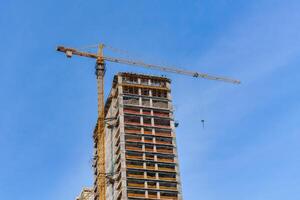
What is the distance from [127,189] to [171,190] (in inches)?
634

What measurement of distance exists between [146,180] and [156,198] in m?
7.43

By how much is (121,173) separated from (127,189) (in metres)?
6.75

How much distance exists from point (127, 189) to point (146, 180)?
8.07 meters

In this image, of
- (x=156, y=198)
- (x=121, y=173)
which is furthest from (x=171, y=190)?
(x=121, y=173)

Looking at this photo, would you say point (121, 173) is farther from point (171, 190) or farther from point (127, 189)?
point (171, 190)

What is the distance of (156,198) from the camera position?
7736 inches

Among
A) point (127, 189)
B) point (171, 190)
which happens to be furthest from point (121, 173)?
point (171, 190)

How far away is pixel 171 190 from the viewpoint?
7844 inches

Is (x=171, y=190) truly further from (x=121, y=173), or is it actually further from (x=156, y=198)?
(x=121, y=173)

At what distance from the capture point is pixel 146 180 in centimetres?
19912

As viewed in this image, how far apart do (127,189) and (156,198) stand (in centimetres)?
1080

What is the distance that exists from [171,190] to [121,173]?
18.9 metres

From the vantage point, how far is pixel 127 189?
641 feet
